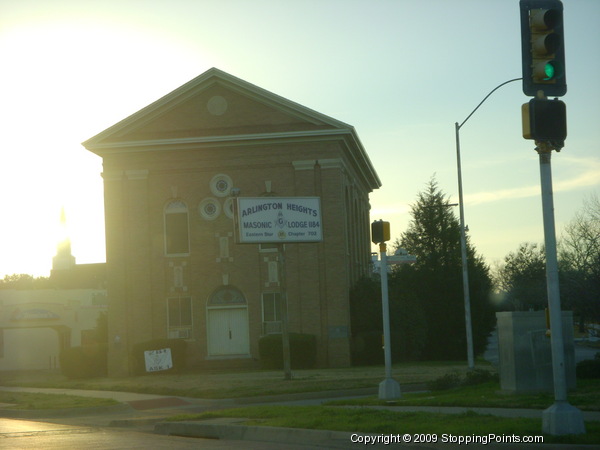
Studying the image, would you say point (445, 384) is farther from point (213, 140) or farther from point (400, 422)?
point (213, 140)

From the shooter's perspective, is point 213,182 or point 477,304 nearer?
point 213,182

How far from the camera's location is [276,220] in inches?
1233

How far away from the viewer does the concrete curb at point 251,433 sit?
12219 mm

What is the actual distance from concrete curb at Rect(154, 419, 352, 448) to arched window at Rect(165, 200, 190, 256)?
84.4 feet

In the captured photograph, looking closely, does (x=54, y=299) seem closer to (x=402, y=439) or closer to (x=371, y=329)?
(x=371, y=329)

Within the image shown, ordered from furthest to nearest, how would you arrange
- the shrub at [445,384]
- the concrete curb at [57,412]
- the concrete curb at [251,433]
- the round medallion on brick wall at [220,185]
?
the round medallion on brick wall at [220,185] < the concrete curb at [57,412] < the shrub at [445,384] < the concrete curb at [251,433]

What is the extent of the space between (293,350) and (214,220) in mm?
7230

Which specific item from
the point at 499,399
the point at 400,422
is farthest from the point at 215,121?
the point at 400,422

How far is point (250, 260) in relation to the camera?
40.7 metres

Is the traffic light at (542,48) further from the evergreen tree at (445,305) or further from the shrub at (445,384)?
the evergreen tree at (445,305)

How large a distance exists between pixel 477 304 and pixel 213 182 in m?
16.9

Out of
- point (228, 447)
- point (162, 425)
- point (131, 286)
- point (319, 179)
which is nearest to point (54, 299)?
point (131, 286)

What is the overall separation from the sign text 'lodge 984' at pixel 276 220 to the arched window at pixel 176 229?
1055cm

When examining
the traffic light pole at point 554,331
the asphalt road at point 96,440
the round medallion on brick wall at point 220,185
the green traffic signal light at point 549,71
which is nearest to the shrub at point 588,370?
the traffic light pole at point 554,331
